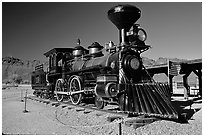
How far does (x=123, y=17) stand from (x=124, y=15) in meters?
0.09

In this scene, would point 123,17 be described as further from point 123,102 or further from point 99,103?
point 99,103

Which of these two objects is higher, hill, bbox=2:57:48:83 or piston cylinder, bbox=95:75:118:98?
hill, bbox=2:57:48:83

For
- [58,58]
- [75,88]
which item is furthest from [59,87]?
[75,88]

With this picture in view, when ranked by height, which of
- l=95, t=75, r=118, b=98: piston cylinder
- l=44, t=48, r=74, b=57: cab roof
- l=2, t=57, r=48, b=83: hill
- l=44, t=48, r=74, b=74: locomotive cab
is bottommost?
l=95, t=75, r=118, b=98: piston cylinder

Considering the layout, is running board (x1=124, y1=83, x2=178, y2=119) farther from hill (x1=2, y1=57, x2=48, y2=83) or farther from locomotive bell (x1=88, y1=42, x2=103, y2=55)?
hill (x1=2, y1=57, x2=48, y2=83)

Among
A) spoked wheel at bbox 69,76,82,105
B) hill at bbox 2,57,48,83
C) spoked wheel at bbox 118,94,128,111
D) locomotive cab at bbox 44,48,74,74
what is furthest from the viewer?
hill at bbox 2,57,48,83

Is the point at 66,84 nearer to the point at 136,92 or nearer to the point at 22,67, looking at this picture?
the point at 136,92

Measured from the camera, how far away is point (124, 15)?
8500mm

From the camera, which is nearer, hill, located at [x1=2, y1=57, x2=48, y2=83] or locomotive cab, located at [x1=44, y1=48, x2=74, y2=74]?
locomotive cab, located at [x1=44, y1=48, x2=74, y2=74]

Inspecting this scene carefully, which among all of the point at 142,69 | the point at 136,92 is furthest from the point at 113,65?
the point at 136,92

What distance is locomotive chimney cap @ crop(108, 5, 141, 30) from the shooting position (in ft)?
27.8

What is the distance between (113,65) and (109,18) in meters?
1.99

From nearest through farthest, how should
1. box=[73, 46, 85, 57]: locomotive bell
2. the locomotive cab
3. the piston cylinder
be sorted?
the piston cylinder < box=[73, 46, 85, 57]: locomotive bell < the locomotive cab

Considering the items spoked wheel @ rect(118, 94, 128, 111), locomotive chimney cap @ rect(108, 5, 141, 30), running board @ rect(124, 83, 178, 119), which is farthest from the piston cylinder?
locomotive chimney cap @ rect(108, 5, 141, 30)
